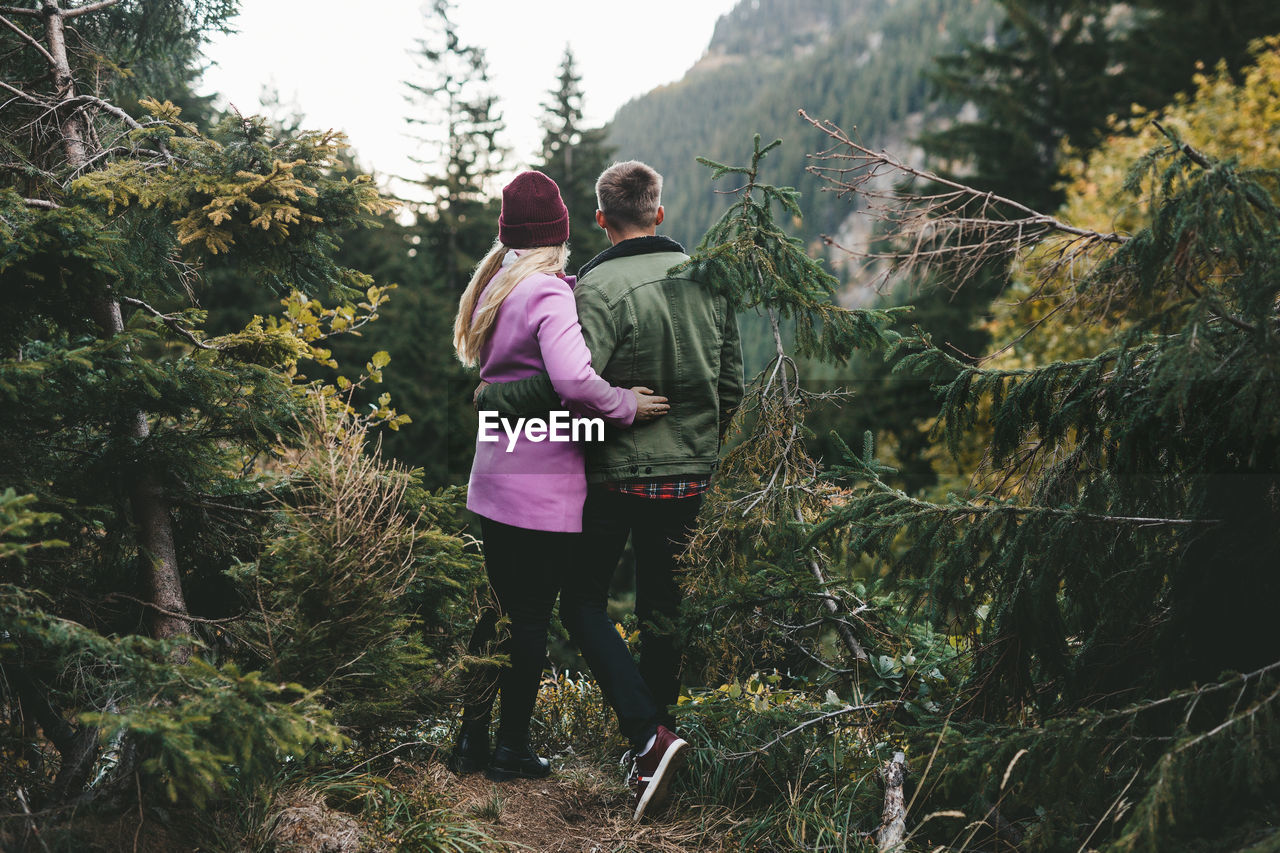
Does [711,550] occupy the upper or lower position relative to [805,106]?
lower

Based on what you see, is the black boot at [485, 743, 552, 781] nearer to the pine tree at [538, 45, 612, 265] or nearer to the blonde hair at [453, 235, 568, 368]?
the blonde hair at [453, 235, 568, 368]

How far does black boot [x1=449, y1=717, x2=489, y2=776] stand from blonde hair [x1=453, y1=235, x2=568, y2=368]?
49.7 inches

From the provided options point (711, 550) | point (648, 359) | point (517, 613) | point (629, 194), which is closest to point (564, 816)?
point (517, 613)

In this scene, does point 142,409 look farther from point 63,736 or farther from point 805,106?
point 805,106

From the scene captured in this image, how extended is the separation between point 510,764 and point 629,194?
198cm

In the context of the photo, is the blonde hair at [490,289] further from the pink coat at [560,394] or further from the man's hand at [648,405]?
the man's hand at [648,405]

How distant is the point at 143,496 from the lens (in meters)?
2.81

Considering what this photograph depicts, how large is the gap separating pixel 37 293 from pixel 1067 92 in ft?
70.2

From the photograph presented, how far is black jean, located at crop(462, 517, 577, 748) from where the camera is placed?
2.66 metres

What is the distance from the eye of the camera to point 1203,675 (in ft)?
7.13

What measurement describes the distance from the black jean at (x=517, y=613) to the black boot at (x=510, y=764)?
0.08 ft

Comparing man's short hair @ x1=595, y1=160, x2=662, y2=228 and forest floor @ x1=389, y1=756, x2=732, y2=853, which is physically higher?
man's short hair @ x1=595, y1=160, x2=662, y2=228

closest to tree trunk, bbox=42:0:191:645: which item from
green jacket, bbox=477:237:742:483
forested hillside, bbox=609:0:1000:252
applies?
green jacket, bbox=477:237:742:483

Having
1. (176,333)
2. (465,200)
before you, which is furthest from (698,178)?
(176,333)
